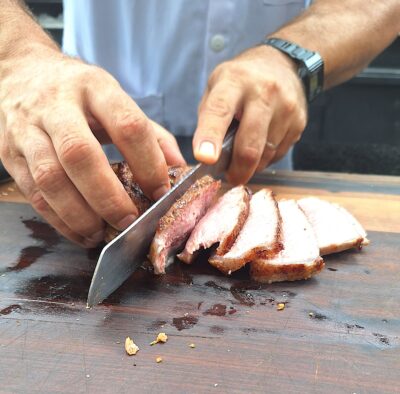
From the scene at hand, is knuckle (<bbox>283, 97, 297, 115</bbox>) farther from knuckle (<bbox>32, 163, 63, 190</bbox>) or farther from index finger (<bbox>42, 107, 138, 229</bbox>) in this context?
knuckle (<bbox>32, 163, 63, 190</bbox>)

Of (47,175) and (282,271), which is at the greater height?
(47,175)

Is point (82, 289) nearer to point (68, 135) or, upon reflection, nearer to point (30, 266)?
point (30, 266)

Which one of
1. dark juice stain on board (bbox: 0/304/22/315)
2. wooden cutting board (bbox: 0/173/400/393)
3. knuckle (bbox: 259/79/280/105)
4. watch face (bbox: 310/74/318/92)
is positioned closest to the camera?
wooden cutting board (bbox: 0/173/400/393)

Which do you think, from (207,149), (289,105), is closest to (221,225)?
(207,149)

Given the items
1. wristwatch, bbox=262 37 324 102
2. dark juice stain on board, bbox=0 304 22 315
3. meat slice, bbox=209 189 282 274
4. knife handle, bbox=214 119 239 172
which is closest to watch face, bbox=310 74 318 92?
wristwatch, bbox=262 37 324 102

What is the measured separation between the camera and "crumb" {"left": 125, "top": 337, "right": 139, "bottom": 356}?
4.66 ft

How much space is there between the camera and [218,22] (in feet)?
9.63

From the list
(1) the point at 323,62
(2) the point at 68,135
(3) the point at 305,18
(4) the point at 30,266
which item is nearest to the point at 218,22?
(3) the point at 305,18

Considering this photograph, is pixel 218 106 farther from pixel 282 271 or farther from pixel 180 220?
pixel 282 271

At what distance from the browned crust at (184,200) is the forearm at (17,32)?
898 millimetres

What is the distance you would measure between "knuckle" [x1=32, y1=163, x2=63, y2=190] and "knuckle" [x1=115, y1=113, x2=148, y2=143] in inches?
9.3

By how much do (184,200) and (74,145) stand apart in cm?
51

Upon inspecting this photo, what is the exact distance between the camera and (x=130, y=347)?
1.43 meters

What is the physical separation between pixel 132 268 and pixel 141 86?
1652mm
